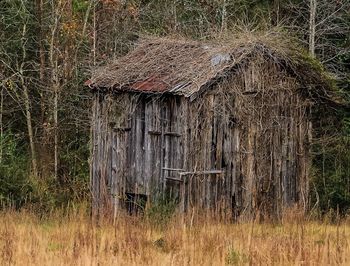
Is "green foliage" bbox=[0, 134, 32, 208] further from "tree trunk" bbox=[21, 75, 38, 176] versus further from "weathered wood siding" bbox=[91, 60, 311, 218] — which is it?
"weathered wood siding" bbox=[91, 60, 311, 218]

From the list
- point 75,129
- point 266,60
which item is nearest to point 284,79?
point 266,60

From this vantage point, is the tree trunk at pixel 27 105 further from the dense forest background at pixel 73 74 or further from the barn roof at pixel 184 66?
the barn roof at pixel 184 66

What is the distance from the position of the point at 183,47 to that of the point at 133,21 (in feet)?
21.8

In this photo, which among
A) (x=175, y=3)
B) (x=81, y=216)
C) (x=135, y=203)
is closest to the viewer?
(x=81, y=216)

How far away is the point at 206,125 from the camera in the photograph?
16.4 meters

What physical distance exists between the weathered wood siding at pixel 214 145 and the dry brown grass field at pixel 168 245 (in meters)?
4.82

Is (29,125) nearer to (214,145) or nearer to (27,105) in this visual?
(27,105)

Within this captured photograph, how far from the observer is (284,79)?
1806cm

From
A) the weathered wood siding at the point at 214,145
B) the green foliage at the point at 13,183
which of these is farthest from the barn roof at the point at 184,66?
the green foliage at the point at 13,183

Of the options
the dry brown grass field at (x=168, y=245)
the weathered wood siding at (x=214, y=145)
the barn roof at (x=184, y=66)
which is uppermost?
the barn roof at (x=184, y=66)

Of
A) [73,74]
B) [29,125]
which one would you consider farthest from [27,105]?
[73,74]

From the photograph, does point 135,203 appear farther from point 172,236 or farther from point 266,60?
point 172,236

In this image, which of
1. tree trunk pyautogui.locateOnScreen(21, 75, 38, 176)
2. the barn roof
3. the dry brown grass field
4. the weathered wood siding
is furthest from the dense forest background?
the dry brown grass field

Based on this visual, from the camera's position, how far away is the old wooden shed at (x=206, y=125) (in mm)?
16188
